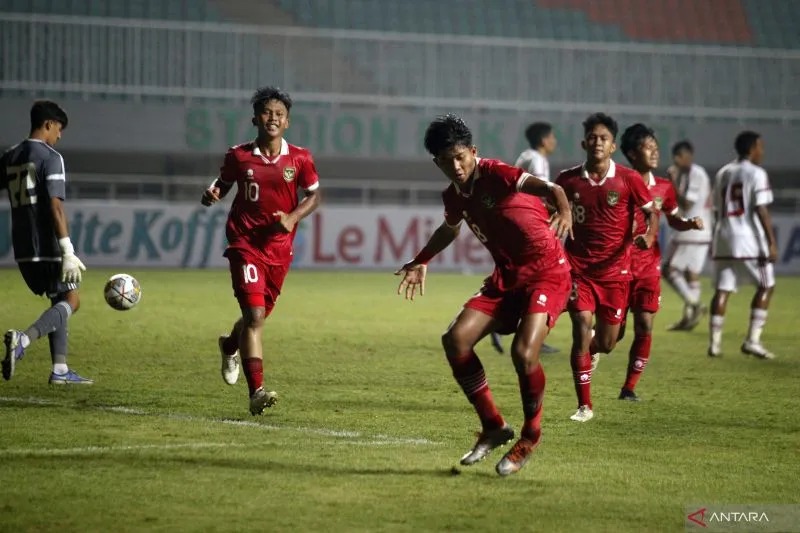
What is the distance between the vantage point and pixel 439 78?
2936cm

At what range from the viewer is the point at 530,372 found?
6941 mm

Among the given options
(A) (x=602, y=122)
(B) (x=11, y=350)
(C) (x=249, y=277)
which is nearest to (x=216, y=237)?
(B) (x=11, y=350)

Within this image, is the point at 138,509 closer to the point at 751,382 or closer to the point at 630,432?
the point at 630,432

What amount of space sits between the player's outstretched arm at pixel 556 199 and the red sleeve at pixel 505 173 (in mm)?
80

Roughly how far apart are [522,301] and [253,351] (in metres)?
2.40

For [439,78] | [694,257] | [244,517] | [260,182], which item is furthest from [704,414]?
[439,78]

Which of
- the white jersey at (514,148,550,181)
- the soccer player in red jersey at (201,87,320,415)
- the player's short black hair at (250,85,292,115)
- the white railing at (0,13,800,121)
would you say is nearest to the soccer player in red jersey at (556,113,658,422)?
the soccer player in red jersey at (201,87,320,415)

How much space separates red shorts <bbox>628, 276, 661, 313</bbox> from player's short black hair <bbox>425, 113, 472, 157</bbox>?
3508 mm

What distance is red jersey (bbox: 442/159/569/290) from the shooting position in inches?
275

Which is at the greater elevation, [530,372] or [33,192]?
[33,192]

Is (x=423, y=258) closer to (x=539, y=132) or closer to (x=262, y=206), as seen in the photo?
(x=262, y=206)

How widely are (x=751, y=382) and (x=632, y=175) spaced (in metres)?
2.81

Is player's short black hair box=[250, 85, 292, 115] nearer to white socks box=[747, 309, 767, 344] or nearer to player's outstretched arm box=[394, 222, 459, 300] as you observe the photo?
player's outstretched arm box=[394, 222, 459, 300]

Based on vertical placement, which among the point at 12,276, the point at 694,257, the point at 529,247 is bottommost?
the point at 12,276
